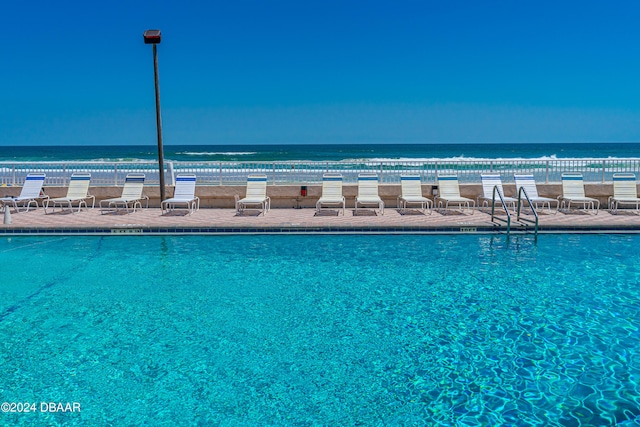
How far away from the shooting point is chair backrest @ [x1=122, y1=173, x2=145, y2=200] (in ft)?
36.2

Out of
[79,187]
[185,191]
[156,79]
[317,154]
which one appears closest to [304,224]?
[185,191]

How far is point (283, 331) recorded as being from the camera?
4816mm

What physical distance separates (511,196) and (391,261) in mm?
5341

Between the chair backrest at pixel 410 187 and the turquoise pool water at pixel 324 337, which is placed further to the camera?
the chair backrest at pixel 410 187

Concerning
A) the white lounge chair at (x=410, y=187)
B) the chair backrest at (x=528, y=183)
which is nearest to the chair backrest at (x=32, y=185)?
the white lounge chair at (x=410, y=187)

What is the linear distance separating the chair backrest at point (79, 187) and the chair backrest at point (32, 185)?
0.69 m

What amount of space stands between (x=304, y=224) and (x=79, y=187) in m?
5.58

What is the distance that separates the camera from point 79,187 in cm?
1103

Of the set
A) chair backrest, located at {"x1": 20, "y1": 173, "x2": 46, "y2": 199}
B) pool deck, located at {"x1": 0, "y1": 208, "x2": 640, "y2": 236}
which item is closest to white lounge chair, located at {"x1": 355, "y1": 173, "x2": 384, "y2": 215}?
pool deck, located at {"x1": 0, "y1": 208, "x2": 640, "y2": 236}

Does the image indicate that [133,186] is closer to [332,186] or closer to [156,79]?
[156,79]

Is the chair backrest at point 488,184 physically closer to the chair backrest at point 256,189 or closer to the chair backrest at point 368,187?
the chair backrest at point 368,187

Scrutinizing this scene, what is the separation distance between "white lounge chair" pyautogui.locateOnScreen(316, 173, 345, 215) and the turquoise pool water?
2.85 m

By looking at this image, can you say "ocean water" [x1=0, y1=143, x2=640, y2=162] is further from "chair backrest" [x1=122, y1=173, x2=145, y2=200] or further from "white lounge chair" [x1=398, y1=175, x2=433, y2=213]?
"white lounge chair" [x1=398, y1=175, x2=433, y2=213]

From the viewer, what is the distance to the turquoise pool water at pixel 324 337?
11.5 feet
